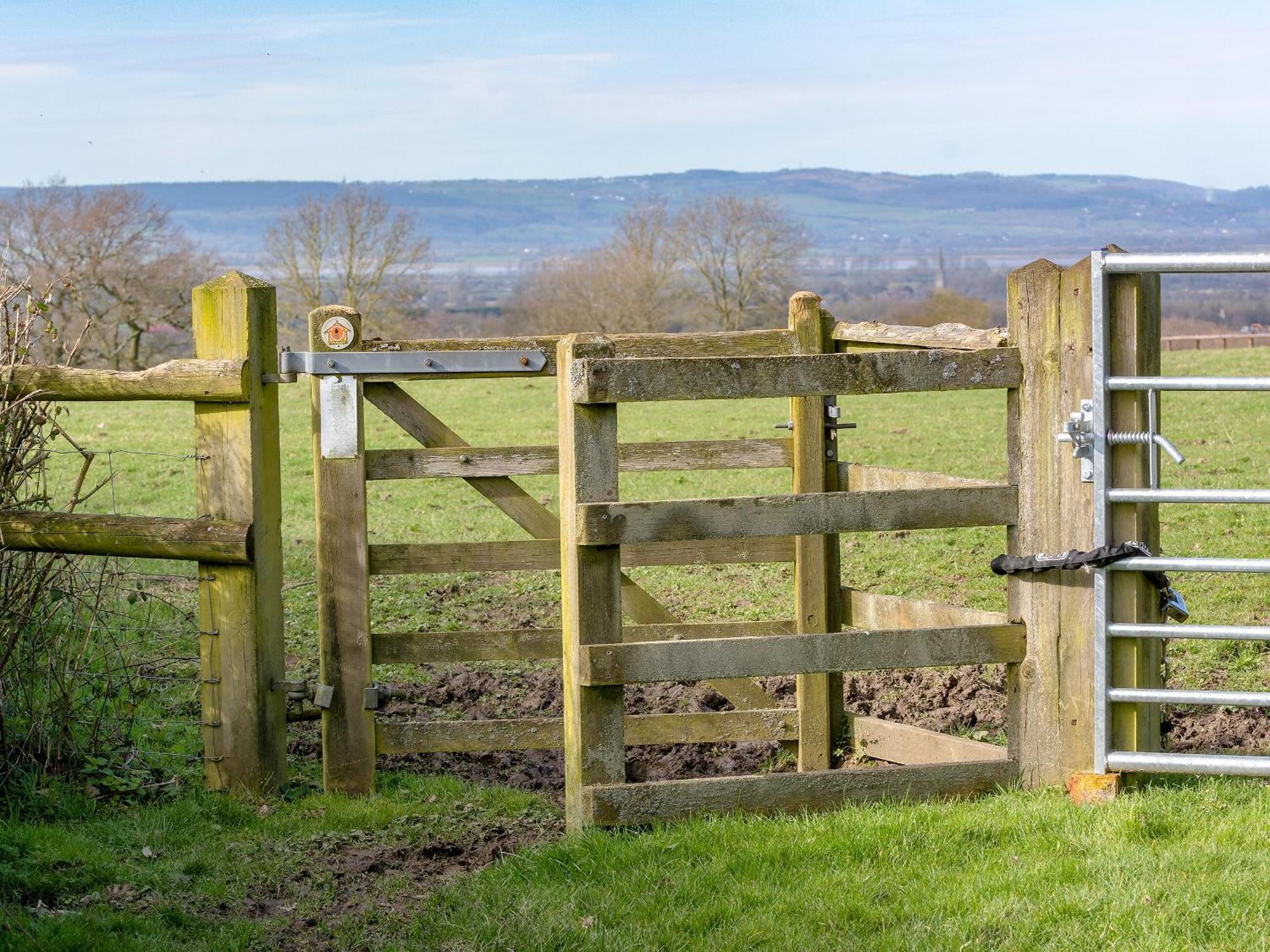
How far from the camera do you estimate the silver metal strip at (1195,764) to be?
5.04 metres

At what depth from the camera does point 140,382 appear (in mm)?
6020

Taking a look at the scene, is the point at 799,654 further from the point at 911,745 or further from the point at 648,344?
the point at 648,344

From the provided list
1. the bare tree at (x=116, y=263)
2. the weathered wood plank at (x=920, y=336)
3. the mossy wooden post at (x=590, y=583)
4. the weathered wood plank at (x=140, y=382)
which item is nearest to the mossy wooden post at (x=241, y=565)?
the weathered wood plank at (x=140, y=382)

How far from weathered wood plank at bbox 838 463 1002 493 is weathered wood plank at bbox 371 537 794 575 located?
441 mm

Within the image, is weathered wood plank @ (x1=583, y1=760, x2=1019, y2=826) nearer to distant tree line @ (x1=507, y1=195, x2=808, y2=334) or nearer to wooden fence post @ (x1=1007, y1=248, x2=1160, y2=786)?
wooden fence post @ (x1=1007, y1=248, x2=1160, y2=786)

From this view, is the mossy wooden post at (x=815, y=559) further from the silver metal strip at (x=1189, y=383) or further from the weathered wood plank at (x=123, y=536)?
the weathered wood plank at (x=123, y=536)

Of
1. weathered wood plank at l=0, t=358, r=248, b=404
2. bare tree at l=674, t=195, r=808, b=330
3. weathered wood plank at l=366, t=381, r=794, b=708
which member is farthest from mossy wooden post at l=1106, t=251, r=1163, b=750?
bare tree at l=674, t=195, r=808, b=330

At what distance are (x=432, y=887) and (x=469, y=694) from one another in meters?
3.27

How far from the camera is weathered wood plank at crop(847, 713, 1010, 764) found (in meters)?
5.82

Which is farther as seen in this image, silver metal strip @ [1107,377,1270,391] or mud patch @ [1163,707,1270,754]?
mud patch @ [1163,707,1270,754]

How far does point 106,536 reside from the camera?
19.9 feet

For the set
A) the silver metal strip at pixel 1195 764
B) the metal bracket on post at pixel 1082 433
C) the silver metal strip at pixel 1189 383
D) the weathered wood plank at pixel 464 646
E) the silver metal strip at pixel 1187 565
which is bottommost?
the silver metal strip at pixel 1195 764

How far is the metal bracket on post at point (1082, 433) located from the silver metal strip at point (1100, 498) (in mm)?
16

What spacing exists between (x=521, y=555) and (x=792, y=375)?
2.02 meters
